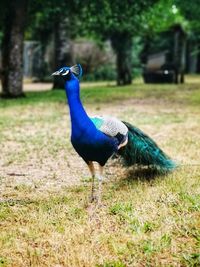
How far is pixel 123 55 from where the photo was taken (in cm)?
2725

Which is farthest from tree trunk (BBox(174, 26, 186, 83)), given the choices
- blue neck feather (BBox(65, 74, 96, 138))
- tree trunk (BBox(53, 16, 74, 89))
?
blue neck feather (BBox(65, 74, 96, 138))

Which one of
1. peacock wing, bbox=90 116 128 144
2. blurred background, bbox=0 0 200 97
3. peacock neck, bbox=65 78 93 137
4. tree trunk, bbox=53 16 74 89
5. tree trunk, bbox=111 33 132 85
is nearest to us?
peacock neck, bbox=65 78 93 137

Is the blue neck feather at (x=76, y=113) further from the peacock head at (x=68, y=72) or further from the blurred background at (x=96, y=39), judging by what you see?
the blurred background at (x=96, y=39)

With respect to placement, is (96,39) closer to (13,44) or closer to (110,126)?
(13,44)

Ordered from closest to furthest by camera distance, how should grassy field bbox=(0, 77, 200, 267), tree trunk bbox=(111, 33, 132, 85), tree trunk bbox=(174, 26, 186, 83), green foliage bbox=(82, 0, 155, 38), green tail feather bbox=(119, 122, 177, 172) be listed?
grassy field bbox=(0, 77, 200, 267), green tail feather bbox=(119, 122, 177, 172), green foliage bbox=(82, 0, 155, 38), tree trunk bbox=(174, 26, 186, 83), tree trunk bbox=(111, 33, 132, 85)

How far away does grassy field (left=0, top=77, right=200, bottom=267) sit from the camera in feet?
12.6

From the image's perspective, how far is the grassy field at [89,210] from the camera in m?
3.84

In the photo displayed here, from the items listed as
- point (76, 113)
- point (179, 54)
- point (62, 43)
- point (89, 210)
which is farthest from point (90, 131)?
point (179, 54)

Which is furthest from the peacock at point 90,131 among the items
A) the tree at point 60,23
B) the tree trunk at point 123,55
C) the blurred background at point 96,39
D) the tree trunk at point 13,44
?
the tree trunk at point 123,55

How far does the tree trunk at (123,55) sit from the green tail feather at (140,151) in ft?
69.1

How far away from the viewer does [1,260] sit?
3.83 meters

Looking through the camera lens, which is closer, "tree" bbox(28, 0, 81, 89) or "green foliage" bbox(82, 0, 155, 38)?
"green foliage" bbox(82, 0, 155, 38)

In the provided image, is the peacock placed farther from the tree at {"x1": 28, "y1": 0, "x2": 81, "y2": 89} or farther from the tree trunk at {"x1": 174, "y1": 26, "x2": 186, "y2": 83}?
the tree trunk at {"x1": 174, "y1": 26, "x2": 186, "y2": 83}

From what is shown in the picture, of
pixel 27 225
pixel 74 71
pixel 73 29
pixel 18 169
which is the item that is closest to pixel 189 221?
pixel 27 225
